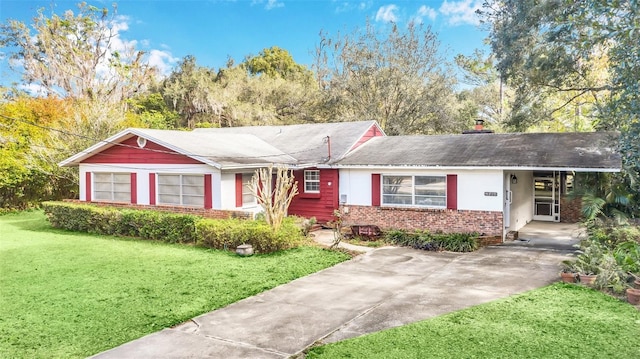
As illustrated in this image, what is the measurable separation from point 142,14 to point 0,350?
137 feet

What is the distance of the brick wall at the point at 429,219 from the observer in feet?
46.2

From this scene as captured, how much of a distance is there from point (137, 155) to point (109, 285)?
28.8ft

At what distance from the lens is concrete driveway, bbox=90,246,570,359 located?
620cm

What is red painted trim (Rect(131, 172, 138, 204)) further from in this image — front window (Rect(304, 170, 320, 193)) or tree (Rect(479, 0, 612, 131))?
tree (Rect(479, 0, 612, 131))

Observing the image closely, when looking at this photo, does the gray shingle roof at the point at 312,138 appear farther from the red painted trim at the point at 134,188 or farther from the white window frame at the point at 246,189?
the red painted trim at the point at 134,188

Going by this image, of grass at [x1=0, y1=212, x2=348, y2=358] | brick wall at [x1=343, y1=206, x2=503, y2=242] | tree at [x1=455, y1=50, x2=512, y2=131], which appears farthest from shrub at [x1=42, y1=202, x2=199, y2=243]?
tree at [x1=455, y1=50, x2=512, y2=131]

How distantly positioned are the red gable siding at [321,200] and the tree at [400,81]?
15.7m

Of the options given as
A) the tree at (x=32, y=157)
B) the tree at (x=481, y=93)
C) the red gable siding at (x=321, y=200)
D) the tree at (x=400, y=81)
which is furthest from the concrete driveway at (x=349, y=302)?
the tree at (x=481, y=93)

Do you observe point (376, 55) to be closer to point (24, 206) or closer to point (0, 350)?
point (24, 206)

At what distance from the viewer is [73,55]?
35594mm

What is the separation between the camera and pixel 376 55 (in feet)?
105

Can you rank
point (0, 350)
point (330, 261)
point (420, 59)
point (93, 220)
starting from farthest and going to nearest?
point (420, 59)
point (93, 220)
point (330, 261)
point (0, 350)

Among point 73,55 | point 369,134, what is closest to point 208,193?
point 369,134

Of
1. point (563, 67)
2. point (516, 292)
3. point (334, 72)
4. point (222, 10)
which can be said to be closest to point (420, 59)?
point (334, 72)
